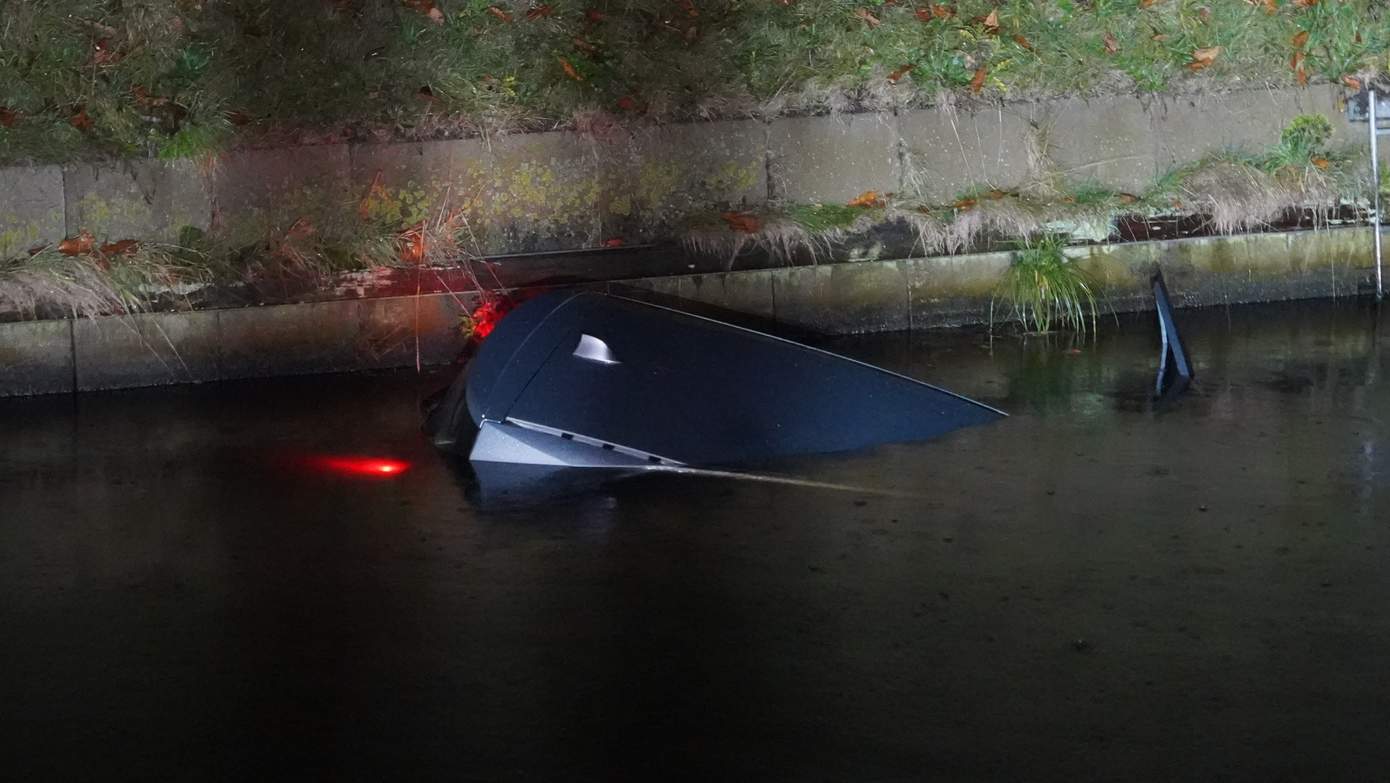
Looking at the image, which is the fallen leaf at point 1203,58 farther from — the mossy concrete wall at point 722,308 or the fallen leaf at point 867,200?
the fallen leaf at point 867,200

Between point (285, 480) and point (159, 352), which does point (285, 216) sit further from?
point (285, 480)

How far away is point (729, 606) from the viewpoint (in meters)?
4.96

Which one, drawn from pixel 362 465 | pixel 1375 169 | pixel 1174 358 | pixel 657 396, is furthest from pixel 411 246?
pixel 1375 169

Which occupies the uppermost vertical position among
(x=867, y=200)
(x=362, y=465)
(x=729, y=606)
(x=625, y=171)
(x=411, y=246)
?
(x=625, y=171)

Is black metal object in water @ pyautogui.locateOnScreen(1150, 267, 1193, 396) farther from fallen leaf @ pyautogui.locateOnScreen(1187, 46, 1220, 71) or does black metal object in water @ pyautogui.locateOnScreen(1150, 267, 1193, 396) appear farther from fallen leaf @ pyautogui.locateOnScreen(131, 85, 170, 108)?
fallen leaf @ pyautogui.locateOnScreen(131, 85, 170, 108)

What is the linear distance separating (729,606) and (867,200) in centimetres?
484

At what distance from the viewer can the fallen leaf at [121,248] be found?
8484 millimetres

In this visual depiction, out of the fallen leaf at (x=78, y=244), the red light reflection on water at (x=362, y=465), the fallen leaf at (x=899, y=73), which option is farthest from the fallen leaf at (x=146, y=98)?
the fallen leaf at (x=899, y=73)

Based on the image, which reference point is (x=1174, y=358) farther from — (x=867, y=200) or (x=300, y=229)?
(x=300, y=229)

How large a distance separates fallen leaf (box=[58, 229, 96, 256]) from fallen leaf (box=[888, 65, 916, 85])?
455cm

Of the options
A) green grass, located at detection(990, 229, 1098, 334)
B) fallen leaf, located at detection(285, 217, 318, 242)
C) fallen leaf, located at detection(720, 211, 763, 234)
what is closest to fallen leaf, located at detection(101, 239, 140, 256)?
fallen leaf, located at detection(285, 217, 318, 242)

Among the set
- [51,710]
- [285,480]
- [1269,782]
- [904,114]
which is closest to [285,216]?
[285,480]

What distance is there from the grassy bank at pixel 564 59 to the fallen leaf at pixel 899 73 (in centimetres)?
1

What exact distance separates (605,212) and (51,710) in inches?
214
